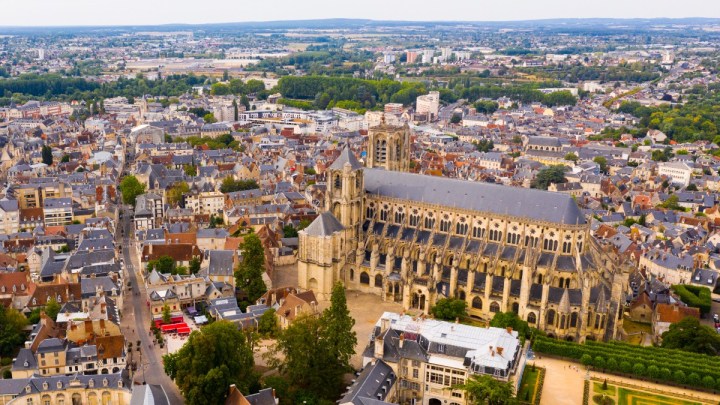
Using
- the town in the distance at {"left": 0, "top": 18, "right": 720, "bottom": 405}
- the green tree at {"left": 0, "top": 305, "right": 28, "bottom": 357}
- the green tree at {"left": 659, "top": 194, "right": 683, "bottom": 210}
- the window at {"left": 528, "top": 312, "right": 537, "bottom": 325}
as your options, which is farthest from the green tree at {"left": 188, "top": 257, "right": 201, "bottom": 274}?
the green tree at {"left": 659, "top": 194, "right": 683, "bottom": 210}

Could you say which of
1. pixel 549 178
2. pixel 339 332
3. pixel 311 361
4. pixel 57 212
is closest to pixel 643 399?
pixel 339 332

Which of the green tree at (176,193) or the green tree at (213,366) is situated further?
the green tree at (176,193)

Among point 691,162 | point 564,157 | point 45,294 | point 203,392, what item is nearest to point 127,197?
point 45,294

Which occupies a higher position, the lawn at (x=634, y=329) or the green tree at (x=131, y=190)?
the green tree at (x=131, y=190)

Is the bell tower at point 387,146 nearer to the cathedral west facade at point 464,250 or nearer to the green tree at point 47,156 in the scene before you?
the cathedral west facade at point 464,250

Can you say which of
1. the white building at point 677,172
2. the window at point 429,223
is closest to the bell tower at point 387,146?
the window at point 429,223

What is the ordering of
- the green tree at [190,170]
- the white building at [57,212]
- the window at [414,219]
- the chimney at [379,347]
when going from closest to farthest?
the chimney at [379,347], the window at [414,219], the white building at [57,212], the green tree at [190,170]

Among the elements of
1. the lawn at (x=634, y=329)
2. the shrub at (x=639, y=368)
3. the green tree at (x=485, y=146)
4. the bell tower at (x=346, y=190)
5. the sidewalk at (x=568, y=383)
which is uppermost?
the bell tower at (x=346, y=190)
